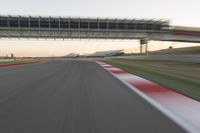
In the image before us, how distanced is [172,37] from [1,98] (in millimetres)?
61810

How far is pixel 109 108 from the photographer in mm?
5824

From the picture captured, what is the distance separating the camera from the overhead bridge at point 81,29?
198ft

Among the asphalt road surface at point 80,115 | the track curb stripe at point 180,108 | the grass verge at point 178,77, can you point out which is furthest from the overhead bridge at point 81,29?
the asphalt road surface at point 80,115

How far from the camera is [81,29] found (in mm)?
61438

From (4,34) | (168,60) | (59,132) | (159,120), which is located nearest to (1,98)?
(59,132)

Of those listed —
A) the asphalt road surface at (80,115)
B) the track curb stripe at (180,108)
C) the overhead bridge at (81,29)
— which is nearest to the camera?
the asphalt road surface at (80,115)

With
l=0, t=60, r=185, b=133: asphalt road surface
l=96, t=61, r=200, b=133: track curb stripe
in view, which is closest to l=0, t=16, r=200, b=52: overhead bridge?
l=96, t=61, r=200, b=133: track curb stripe

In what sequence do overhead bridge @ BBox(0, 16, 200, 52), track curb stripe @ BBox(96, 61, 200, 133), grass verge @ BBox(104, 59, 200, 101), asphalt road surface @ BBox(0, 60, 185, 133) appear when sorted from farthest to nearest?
overhead bridge @ BBox(0, 16, 200, 52) < grass verge @ BBox(104, 59, 200, 101) < track curb stripe @ BBox(96, 61, 200, 133) < asphalt road surface @ BBox(0, 60, 185, 133)

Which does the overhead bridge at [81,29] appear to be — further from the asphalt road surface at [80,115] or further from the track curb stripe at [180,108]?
the asphalt road surface at [80,115]

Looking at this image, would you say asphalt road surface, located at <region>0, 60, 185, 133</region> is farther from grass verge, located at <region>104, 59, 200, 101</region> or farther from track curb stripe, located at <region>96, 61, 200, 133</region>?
grass verge, located at <region>104, 59, 200, 101</region>

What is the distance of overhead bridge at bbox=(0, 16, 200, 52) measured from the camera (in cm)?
6022

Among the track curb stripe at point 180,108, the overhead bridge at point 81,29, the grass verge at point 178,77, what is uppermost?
the overhead bridge at point 81,29

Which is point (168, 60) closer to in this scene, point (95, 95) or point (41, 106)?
point (95, 95)

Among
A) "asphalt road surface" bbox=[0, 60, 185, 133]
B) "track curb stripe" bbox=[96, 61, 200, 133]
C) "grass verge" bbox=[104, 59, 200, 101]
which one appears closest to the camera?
"asphalt road surface" bbox=[0, 60, 185, 133]
